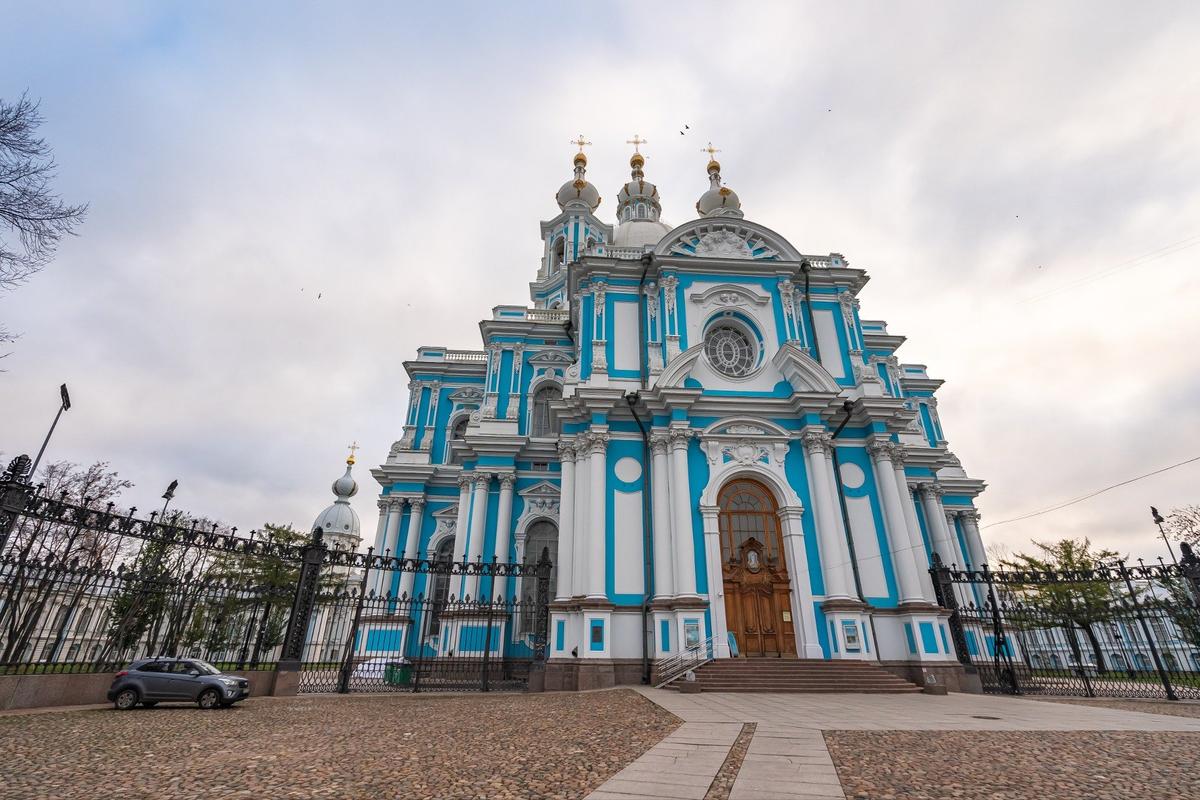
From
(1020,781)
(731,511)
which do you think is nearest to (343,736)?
(1020,781)

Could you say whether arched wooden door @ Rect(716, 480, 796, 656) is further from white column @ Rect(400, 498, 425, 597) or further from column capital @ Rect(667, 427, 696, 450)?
white column @ Rect(400, 498, 425, 597)

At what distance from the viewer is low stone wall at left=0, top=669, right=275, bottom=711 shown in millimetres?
8805

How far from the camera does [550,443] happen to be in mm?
22875

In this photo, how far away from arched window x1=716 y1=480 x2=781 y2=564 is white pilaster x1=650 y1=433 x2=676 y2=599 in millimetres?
1707

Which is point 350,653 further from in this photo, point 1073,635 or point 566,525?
point 1073,635

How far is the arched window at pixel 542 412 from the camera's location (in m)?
25.0

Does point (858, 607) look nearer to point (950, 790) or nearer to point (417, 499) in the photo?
point (950, 790)

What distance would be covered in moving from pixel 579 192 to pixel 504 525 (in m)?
24.7

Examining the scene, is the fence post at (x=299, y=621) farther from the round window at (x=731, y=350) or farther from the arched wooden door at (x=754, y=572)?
the round window at (x=731, y=350)

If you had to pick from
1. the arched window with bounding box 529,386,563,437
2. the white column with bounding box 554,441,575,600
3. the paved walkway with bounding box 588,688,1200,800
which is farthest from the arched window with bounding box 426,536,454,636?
the paved walkway with bounding box 588,688,1200,800

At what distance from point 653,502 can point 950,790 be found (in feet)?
40.4

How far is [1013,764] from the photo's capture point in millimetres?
5668

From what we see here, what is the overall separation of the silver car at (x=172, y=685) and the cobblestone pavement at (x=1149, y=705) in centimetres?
1710

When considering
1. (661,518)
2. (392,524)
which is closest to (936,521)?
(661,518)
